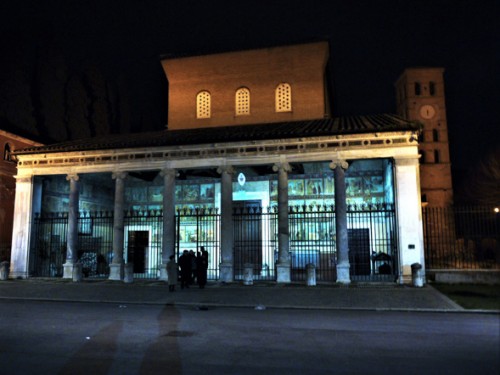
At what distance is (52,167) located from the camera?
2270cm

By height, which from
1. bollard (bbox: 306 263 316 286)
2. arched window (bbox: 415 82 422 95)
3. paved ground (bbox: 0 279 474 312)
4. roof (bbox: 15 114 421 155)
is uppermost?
arched window (bbox: 415 82 422 95)

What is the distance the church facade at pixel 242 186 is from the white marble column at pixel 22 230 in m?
0.05

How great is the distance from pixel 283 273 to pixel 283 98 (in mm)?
11341

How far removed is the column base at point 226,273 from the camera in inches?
779

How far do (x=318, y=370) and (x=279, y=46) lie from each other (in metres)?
22.6

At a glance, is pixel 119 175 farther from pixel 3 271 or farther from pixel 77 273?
pixel 3 271

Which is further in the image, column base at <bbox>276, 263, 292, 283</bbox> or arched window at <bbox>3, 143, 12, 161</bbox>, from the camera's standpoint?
arched window at <bbox>3, 143, 12, 161</bbox>

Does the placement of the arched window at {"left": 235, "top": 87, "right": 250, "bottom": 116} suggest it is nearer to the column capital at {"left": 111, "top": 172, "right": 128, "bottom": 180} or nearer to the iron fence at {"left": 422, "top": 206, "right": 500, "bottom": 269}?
the column capital at {"left": 111, "top": 172, "right": 128, "bottom": 180}

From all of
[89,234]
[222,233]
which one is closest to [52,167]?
[89,234]

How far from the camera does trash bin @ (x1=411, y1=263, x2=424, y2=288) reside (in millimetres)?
17281

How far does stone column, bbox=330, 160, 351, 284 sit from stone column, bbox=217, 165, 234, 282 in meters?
4.82

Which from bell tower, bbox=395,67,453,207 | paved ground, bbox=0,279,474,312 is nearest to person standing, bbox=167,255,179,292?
paved ground, bbox=0,279,474,312

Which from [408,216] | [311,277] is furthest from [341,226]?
[408,216]

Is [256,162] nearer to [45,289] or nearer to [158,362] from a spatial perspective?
[45,289]
